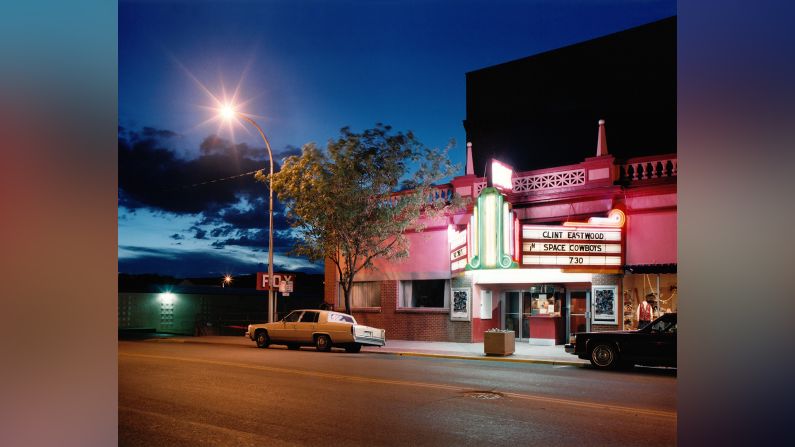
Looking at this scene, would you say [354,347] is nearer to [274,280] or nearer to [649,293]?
[274,280]

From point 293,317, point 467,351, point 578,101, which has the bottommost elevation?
point 467,351

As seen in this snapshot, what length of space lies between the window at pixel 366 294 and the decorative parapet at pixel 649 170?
11.9 metres

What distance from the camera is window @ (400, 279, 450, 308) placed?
27.3 metres

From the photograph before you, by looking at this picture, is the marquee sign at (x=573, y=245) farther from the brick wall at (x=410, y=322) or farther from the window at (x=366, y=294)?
the window at (x=366, y=294)

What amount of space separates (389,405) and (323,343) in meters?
12.5

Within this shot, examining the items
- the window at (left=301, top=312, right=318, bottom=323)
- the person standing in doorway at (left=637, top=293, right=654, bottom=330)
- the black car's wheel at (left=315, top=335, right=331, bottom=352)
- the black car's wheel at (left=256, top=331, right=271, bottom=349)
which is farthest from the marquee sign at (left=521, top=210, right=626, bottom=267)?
the black car's wheel at (left=256, top=331, right=271, bottom=349)

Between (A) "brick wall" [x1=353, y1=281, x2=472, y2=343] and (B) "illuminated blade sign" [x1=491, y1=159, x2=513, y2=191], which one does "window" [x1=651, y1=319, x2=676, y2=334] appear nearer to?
(B) "illuminated blade sign" [x1=491, y1=159, x2=513, y2=191]

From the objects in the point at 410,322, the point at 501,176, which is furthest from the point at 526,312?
the point at 501,176

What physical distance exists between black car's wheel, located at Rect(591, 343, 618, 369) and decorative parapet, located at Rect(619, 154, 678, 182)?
24.9 ft

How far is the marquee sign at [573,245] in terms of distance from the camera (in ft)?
70.9

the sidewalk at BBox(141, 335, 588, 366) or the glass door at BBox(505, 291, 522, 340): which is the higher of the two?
the glass door at BBox(505, 291, 522, 340)

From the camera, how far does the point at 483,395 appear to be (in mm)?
11711

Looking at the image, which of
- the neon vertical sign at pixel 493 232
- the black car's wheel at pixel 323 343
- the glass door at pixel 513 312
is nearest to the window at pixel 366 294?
the glass door at pixel 513 312
